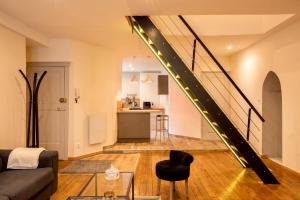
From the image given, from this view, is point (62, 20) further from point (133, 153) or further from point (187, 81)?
point (133, 153)

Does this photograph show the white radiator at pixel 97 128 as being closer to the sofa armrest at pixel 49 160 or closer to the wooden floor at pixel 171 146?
the wooden floor at pixel 171 146

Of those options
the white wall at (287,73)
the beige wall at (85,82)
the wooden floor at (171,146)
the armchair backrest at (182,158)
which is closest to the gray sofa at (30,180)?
the armchair backrest at (182,158)

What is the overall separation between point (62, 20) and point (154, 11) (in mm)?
1769

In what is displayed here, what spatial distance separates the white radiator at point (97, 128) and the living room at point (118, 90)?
0.09ft

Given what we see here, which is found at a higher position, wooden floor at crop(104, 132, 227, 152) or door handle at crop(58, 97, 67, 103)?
door handle at crop(58, 97, 67, 103)

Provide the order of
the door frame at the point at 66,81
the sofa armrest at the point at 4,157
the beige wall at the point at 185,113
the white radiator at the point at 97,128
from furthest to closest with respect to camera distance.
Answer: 1. the beige wall at the point at 185,113
2. the white radiator at the point at 97,128
3. the door frame at the point at 66,81
4. the sofa armrest at the point at 4,157

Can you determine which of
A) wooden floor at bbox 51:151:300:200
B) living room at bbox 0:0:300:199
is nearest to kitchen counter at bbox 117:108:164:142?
living room at bbox 0:0:300:199

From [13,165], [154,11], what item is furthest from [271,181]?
[13,165]

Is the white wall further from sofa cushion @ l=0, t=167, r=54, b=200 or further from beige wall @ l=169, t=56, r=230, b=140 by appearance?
sofa cushion @ l=0, t=167, r=54, b=200

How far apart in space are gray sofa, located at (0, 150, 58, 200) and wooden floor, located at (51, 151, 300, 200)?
19.0 inches

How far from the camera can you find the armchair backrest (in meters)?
3.74

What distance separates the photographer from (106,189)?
3.01m

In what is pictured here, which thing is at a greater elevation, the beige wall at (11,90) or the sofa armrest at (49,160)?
the beige wall at (11,90)

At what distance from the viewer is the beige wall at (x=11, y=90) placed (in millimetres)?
4262
